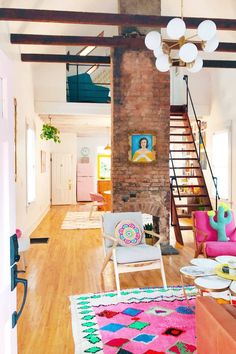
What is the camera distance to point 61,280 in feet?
15.2

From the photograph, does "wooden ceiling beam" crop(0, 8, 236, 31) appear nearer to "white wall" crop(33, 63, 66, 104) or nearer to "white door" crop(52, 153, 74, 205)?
"white wall" crop(33, 63, 66, 104)

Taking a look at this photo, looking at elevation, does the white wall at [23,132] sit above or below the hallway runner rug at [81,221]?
above

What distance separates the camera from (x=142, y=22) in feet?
14.7

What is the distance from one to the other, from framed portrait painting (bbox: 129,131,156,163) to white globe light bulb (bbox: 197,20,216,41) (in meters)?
2.90

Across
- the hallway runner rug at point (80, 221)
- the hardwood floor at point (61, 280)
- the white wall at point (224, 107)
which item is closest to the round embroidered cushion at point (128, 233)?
the hardwood floor at point (61, 280)

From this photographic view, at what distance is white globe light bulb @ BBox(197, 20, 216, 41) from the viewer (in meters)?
3.46

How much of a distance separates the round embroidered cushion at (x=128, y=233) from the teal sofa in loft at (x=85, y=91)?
19.3 feet

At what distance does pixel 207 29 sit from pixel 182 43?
34 centimetres

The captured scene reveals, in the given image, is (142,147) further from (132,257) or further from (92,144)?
(92,144)

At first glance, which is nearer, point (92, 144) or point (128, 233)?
point (128, 233)

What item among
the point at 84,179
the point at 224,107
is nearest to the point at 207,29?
the point at 224,107

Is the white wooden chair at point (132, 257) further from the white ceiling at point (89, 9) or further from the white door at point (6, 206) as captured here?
the white ceiling at point (89, 9)

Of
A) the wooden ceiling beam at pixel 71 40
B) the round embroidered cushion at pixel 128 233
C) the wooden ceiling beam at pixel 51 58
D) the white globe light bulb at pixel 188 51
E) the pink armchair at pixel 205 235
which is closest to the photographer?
the white globe light bulb at pixel 188 51

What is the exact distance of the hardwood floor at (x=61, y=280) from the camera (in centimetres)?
308
